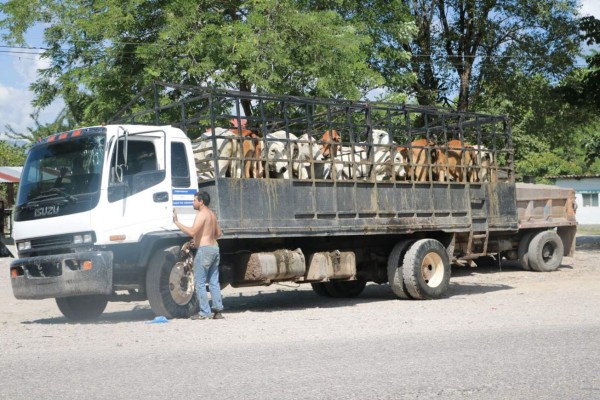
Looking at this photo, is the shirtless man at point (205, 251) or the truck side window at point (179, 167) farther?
the truck side window at point (179, 167)

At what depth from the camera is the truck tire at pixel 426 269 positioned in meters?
15.4

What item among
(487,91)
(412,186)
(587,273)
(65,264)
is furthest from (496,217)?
(487,91)

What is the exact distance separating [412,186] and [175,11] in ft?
33.2

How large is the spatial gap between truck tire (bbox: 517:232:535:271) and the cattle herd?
5.06 m

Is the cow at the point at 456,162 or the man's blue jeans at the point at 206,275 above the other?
the cow at the point at 456,162

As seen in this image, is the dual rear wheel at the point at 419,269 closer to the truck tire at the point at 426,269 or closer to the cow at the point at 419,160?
the truck tire at the point at 426,269

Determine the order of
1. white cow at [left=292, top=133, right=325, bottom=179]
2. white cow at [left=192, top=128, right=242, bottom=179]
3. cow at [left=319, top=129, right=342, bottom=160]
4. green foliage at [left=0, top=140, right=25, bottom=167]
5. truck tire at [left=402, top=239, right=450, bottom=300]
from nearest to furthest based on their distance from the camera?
white cow at [left=192, top=128, right=242, bottom=179] → white cow at [left=292, top=133, right=325, bottom=179] → cow at [left=319, top=129, right=342, bottom=160] → truck tire at [left=402, top=239, right=450, bottom=300] → green foliage at [left=0, top=140, right=25, bottom=167]

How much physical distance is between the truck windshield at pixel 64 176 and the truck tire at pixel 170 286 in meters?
1.21

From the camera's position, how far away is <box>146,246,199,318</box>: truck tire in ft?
41.2

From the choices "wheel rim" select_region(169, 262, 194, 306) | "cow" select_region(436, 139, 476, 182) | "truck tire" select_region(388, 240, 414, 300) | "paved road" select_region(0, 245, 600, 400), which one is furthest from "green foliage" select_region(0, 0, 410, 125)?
"wheel rim" select_region(169, 262, 194, 306)

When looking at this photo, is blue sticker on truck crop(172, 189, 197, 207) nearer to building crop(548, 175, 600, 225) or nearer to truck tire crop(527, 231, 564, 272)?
truck tire crop(527, 231, 564, 272)

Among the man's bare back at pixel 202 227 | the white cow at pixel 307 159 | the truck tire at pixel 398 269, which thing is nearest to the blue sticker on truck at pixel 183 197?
the man's bare back at pixel 202 227

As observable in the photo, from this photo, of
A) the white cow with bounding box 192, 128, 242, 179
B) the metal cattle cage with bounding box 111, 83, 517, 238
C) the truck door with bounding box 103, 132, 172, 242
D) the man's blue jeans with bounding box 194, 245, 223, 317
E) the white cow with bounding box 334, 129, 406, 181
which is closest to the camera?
the truck door with bounding box 103, 132, 172, 242

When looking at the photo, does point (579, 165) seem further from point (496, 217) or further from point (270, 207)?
point (270, 207)
